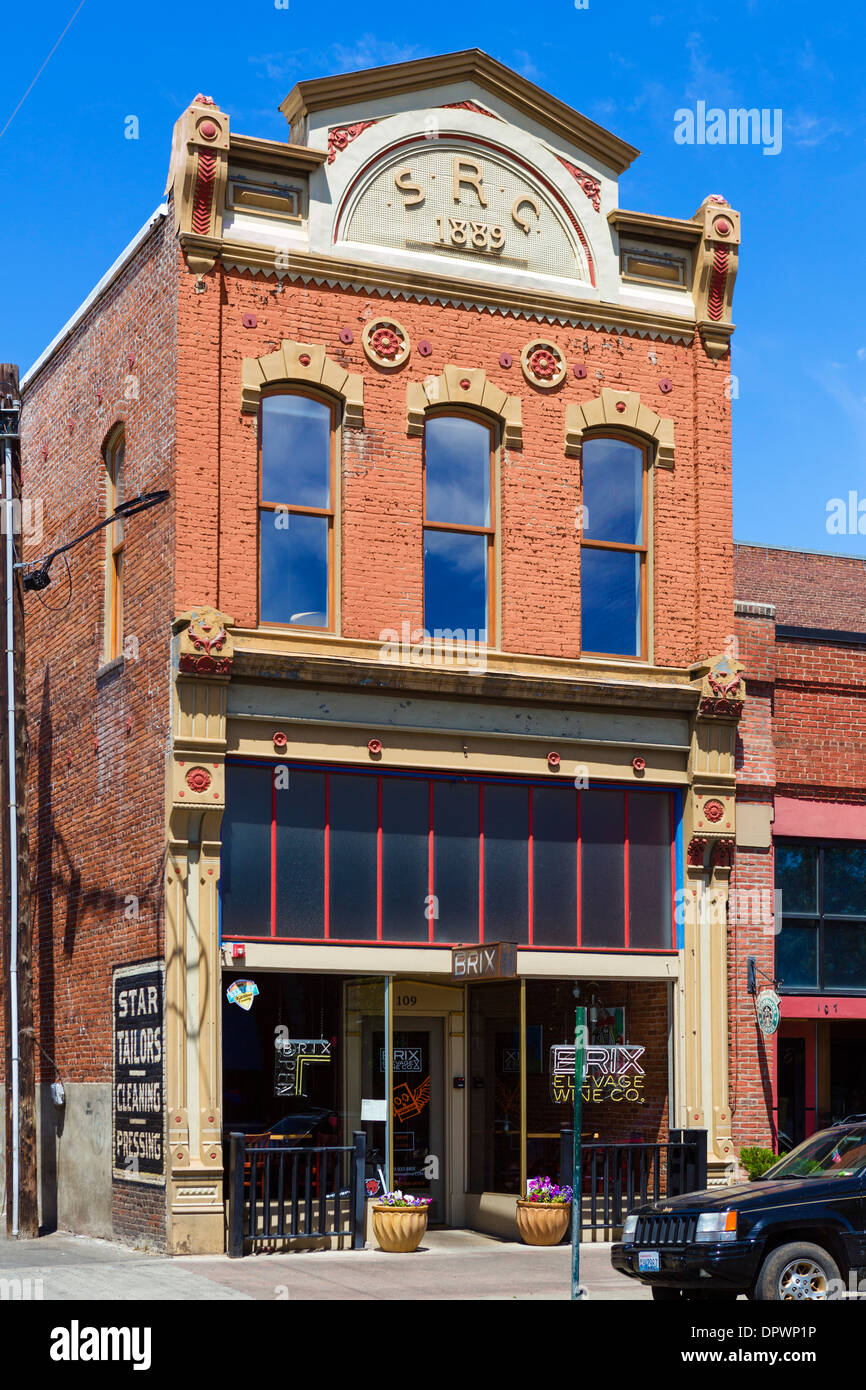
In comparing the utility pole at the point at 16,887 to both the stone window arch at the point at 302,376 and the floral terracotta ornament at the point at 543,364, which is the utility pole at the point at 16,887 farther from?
the floral terracotta ornament at the point at 543,364

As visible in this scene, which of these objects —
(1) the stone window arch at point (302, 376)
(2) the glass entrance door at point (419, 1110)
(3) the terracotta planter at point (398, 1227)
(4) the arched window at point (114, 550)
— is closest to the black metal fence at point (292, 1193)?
(3) the terracotta planter at point (398, 1227)

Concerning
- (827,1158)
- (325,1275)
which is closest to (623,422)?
(827,1158)

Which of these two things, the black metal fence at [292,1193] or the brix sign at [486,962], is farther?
the brix sign at [486,962]

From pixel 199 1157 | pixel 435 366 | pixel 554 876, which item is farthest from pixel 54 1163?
pixel 435 366

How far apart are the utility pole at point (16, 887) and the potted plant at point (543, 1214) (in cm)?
602

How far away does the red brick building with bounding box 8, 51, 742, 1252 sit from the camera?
19.8 metres

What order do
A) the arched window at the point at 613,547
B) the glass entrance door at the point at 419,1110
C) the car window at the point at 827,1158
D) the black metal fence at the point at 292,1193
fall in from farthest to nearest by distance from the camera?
the arched window at the point at 613,547 → the glass entrance door at the point at 419,1110 → the black metal fence at the point at 292,1193 → the car window at the point at 827,1158

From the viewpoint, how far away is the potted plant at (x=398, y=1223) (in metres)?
18.9

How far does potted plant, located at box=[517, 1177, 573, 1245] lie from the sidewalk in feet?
0.51

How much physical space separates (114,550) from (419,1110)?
7807 millimetres

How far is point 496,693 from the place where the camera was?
68.9 feet

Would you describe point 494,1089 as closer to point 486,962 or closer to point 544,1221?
point 544,1221

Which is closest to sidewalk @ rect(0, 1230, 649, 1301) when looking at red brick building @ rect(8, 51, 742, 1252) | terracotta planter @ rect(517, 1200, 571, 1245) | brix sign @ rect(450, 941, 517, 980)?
terracotta planter @ rect(517, 1200, 571, 1245)

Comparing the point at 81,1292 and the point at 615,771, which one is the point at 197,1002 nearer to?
the point at 81,1292
